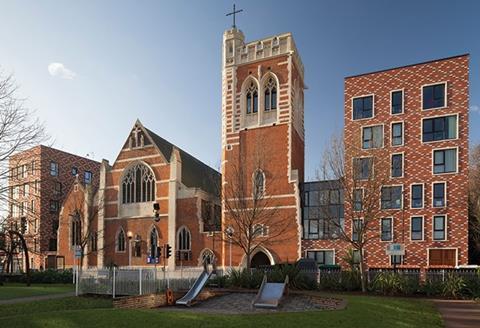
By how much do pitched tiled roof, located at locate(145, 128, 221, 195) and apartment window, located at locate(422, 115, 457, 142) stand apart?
22.2 m

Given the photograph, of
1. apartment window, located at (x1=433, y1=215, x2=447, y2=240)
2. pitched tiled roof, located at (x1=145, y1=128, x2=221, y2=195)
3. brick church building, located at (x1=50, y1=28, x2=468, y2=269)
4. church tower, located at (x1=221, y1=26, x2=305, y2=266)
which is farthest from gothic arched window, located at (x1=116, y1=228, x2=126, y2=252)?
apartment window, located at (x1=433, y1=215, x2=447, y2=240)

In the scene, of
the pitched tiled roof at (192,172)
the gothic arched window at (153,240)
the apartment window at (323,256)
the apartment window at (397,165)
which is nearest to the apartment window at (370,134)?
the apartment window at (397,165)

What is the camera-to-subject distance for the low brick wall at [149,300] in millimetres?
15415

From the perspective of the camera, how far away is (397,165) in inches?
1385

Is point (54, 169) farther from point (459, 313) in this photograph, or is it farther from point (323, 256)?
point (459, 313)

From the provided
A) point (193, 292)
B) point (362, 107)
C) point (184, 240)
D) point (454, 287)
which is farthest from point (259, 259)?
point (454, 287)

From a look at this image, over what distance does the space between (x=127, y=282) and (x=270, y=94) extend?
960 inches

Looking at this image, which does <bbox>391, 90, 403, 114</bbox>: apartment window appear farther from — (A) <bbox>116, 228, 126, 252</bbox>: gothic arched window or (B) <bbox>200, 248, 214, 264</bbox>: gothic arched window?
(A) <bbox>116, 228, 126, 252</bbox>: gothic arched window

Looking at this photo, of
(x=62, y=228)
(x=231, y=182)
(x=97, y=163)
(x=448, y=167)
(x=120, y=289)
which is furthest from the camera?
(x=97, y=163)

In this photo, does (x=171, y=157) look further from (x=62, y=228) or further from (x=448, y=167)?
(x=448, y=167)

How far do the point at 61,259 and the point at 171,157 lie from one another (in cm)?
1933

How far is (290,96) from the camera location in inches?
1531

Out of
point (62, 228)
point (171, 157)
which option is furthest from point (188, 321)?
point (62, 228)

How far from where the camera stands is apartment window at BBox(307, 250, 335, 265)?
3584 cm
